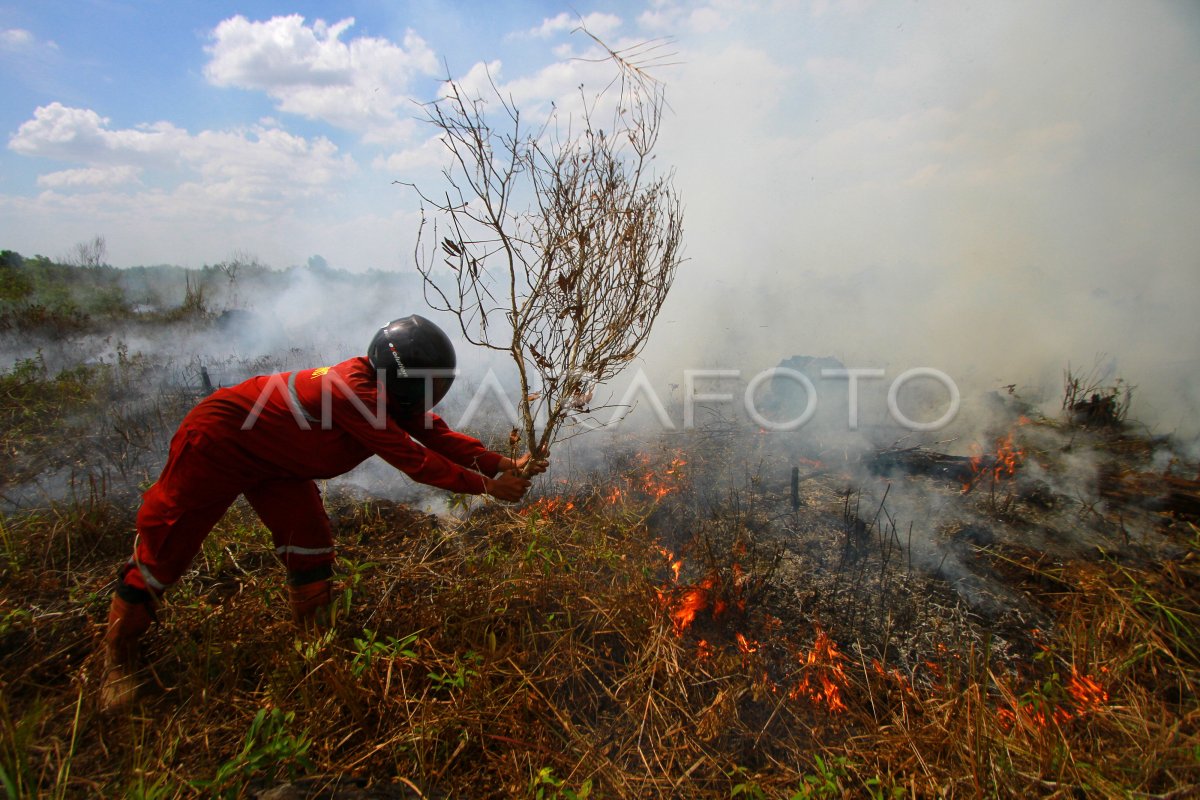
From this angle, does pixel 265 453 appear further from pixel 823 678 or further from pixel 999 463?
pixel 999 463

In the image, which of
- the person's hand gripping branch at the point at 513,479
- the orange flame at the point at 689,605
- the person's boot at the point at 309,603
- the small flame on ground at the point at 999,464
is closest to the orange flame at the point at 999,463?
the small flame on ground at the point at 999,464

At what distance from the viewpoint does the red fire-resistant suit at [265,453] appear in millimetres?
2396

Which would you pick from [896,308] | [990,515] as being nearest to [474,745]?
[990,515]

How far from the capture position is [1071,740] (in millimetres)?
2205

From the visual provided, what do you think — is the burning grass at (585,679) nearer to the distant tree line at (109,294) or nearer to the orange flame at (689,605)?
the orange flame at (689,605)

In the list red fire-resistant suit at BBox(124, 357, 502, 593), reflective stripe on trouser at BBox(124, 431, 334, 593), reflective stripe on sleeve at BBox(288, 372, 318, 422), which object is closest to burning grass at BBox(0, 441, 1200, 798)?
reflective stripe on trouser at BBox(124, 431, 334, 593)

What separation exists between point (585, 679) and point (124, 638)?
2348 millimetres

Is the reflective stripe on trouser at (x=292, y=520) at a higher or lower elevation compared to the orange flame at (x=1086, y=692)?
higher

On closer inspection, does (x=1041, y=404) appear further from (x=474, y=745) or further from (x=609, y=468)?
(x=474, y=745)

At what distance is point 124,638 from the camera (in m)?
2.46

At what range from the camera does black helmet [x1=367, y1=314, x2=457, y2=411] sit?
2557mm

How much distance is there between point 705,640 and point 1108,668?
2112 mm

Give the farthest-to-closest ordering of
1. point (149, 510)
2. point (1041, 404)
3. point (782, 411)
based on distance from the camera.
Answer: point (782, 411) → point (1041, 404) → point (149, 510)

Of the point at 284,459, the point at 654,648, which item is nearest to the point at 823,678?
the point at 654,648
